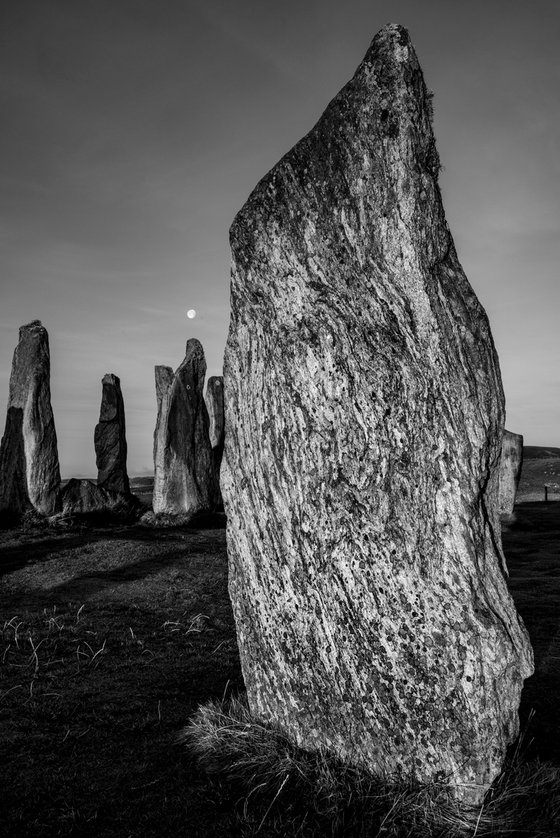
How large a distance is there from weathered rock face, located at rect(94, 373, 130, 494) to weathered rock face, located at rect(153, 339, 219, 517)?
81.7 inches

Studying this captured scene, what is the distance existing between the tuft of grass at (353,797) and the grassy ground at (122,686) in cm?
10

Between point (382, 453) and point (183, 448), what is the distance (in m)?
16.9

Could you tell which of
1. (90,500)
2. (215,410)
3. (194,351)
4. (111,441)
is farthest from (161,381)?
(215,410)

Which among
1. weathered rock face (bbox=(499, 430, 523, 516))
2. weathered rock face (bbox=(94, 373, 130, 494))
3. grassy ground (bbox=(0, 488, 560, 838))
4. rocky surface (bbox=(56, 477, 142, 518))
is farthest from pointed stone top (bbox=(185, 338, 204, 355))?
weathered rock face (bbox=(499, 430, 523, 516))

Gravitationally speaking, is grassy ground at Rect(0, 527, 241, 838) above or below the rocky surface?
below

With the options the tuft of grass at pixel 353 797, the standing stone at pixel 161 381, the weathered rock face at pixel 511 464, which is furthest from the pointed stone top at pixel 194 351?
the tuft of grass at pixel 353 797

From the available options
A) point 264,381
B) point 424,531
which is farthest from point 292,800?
point 264,381

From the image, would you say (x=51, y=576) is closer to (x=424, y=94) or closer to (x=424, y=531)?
(x=424, y=531)

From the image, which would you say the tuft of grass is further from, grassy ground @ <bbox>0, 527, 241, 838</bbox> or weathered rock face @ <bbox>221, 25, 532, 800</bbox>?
grassy ground @ <bbox>0, 527, 241, 838</bbox>

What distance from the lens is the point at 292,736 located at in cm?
415

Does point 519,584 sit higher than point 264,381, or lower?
lower

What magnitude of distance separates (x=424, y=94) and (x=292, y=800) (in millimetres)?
4225

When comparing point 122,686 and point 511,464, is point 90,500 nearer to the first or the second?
point 122,686

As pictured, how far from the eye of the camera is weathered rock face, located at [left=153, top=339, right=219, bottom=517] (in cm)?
1994
